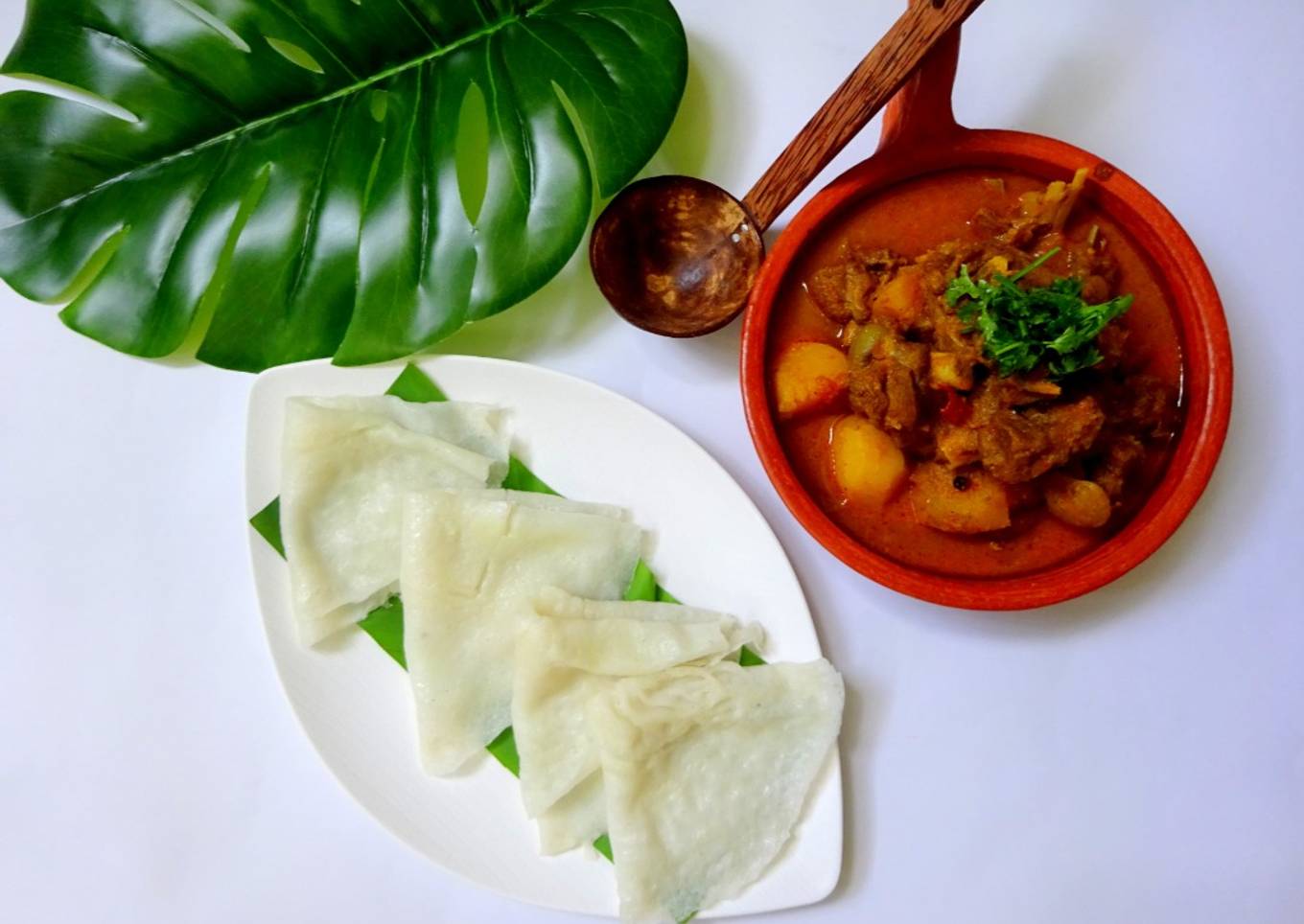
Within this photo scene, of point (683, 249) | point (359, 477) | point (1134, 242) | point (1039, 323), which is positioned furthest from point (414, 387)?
point (1134, 242)

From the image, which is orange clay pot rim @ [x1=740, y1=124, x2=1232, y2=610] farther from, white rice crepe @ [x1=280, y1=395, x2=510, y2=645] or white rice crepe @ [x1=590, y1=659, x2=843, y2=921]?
white rice crepe @ [x1=280, y1=395, x2=510, y2=645]

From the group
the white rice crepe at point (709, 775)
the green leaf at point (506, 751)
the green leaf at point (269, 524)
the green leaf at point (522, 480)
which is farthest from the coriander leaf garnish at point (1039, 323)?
the green leaf at point (269, 524)

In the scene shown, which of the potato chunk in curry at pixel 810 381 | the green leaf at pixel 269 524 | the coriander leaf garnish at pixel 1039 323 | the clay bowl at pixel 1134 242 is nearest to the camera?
the coriander leaf garnish at pixel 1039 323

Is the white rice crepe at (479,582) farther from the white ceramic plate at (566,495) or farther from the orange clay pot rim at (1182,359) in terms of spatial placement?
the orange clay pot rim at (1182,359)

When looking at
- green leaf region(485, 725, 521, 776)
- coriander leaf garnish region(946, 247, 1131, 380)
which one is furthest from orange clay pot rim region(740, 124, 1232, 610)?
green leaf region(485, 725, 521, 776)

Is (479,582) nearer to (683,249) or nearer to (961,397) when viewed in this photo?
(683,249)
